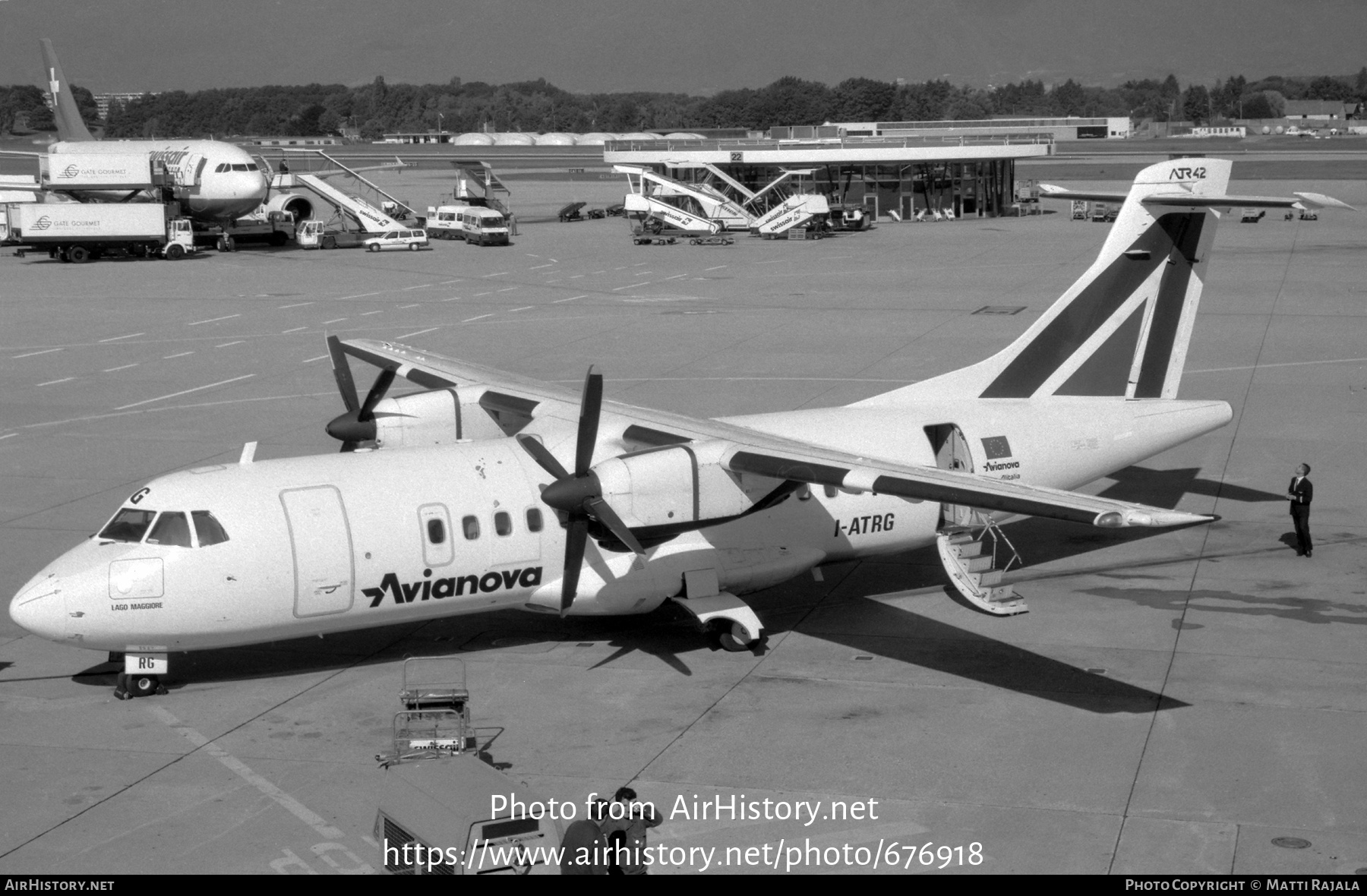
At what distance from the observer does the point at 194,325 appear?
50.3 m

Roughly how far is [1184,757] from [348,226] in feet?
272

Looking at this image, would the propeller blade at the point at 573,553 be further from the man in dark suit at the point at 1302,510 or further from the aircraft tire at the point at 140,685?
the man in dark suit at the point at 1302,510

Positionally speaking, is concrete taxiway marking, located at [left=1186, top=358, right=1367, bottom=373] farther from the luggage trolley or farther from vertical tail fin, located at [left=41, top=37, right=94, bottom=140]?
vertical tail fin, located at [left=41, top=37, right=94, bottom=140]

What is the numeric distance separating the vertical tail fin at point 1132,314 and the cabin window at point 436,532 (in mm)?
8167

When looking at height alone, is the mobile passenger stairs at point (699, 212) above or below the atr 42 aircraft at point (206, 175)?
below

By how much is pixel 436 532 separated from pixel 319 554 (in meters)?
1.57

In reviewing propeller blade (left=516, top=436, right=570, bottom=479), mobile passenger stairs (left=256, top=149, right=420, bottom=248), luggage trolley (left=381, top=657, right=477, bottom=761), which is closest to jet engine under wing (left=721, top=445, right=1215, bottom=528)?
propeller blade (left=516, top=436, right=570, bottom=479)

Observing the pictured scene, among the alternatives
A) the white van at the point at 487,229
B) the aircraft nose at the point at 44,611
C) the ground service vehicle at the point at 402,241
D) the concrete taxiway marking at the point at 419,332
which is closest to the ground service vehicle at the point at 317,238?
the ground service vehicle at the point at 402,241

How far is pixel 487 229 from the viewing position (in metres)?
81.1

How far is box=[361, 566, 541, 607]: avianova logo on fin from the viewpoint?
61.7 feet

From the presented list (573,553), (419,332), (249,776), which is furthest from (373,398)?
(419,332)

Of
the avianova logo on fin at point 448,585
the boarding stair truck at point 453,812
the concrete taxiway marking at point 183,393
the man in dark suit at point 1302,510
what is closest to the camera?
the boarding stair truck at point 453,812

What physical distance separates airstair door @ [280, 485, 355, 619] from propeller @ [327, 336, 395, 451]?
130 inches

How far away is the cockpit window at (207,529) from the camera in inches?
714
